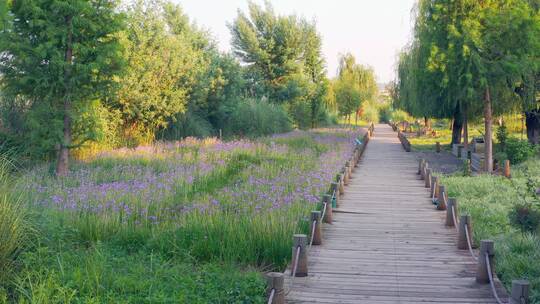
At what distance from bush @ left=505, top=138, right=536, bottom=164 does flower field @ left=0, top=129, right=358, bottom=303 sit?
10.2 meters

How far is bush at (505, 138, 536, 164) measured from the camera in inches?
826

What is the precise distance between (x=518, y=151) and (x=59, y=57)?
16208 mm

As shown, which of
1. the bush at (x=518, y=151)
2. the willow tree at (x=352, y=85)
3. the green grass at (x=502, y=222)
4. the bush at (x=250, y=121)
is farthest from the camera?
the willow tree at (x=352, y=85)

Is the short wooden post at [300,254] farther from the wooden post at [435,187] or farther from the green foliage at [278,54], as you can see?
the green foliage at [278,54]

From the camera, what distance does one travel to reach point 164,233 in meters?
8.11

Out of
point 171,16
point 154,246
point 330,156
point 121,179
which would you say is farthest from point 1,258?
→ point 171,16

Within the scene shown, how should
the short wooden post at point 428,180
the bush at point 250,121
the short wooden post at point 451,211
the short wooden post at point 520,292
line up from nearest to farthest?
the short wooden post at point 520,292
the short wooden post at point 451,211
the short wooden post at point 428,180
the bush at point 250,121

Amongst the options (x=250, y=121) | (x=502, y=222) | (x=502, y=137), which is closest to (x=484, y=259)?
(x=502, y=222)

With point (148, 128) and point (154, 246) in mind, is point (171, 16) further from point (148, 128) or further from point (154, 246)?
point (154, 246)

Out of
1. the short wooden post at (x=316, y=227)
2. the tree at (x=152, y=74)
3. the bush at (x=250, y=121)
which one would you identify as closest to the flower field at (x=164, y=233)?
the short wooden post at (x=316, y=227)

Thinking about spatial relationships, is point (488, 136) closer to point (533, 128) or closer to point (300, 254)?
point (533, 128)

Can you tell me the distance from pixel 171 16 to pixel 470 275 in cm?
3955

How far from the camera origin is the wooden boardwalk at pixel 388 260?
619 cm

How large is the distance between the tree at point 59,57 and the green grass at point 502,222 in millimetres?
10093
